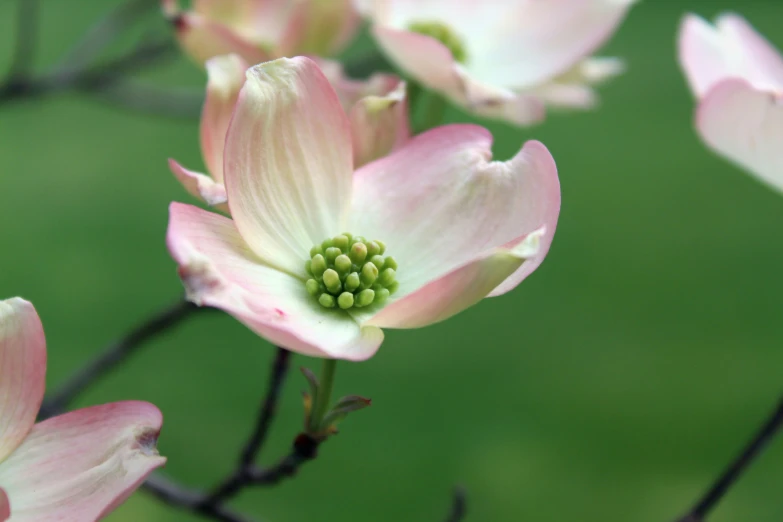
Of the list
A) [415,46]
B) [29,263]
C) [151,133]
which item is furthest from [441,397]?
[415,46]

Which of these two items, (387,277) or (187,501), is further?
(187,501)

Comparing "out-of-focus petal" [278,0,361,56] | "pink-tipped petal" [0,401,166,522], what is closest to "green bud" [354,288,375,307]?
"pink-tipped petal" [0,401,166,522]

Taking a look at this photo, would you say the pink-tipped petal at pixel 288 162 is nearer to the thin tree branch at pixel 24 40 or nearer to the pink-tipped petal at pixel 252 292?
the pink-tipped petal at pixel 252 292

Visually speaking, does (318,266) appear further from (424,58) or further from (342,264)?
(424,58)

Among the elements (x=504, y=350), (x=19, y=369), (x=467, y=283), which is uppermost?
(x=467, y=283)

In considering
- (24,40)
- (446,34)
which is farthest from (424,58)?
(24,40)

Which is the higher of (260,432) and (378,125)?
(378,125)
